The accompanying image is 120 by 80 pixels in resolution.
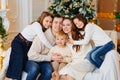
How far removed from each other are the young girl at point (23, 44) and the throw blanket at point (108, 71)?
65 centimetres

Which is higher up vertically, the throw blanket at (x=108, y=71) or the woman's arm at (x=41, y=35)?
the woman's arm at (x=41, y=35)

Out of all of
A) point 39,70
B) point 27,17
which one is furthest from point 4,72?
point 27,17

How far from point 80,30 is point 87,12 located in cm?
132

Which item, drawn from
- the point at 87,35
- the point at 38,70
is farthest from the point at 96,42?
the point at 38,70

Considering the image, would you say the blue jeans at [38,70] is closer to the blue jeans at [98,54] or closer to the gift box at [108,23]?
the blue jeans at [98,54]

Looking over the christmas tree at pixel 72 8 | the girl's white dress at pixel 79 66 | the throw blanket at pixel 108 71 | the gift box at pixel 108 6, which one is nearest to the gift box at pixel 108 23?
the gift box at pixel 108 6

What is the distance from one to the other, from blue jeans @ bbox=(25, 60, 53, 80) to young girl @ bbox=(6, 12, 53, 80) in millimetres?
90

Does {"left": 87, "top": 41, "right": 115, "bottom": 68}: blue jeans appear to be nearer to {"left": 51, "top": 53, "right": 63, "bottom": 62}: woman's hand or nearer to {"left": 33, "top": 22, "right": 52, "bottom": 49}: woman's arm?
{"left": 51, "top": 53, "right": 63, "bottom": 62}: woman's hand

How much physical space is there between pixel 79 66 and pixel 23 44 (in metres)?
0.73

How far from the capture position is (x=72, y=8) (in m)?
4.71

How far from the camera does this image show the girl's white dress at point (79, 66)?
10.4 ft

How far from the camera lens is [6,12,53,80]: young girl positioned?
3.25 m

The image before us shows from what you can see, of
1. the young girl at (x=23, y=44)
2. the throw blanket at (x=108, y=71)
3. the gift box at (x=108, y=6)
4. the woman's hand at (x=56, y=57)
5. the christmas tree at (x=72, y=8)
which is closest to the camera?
the throw blanket at (x=108, y=71)

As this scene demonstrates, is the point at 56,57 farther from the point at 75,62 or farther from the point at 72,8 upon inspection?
the point at 72,8
